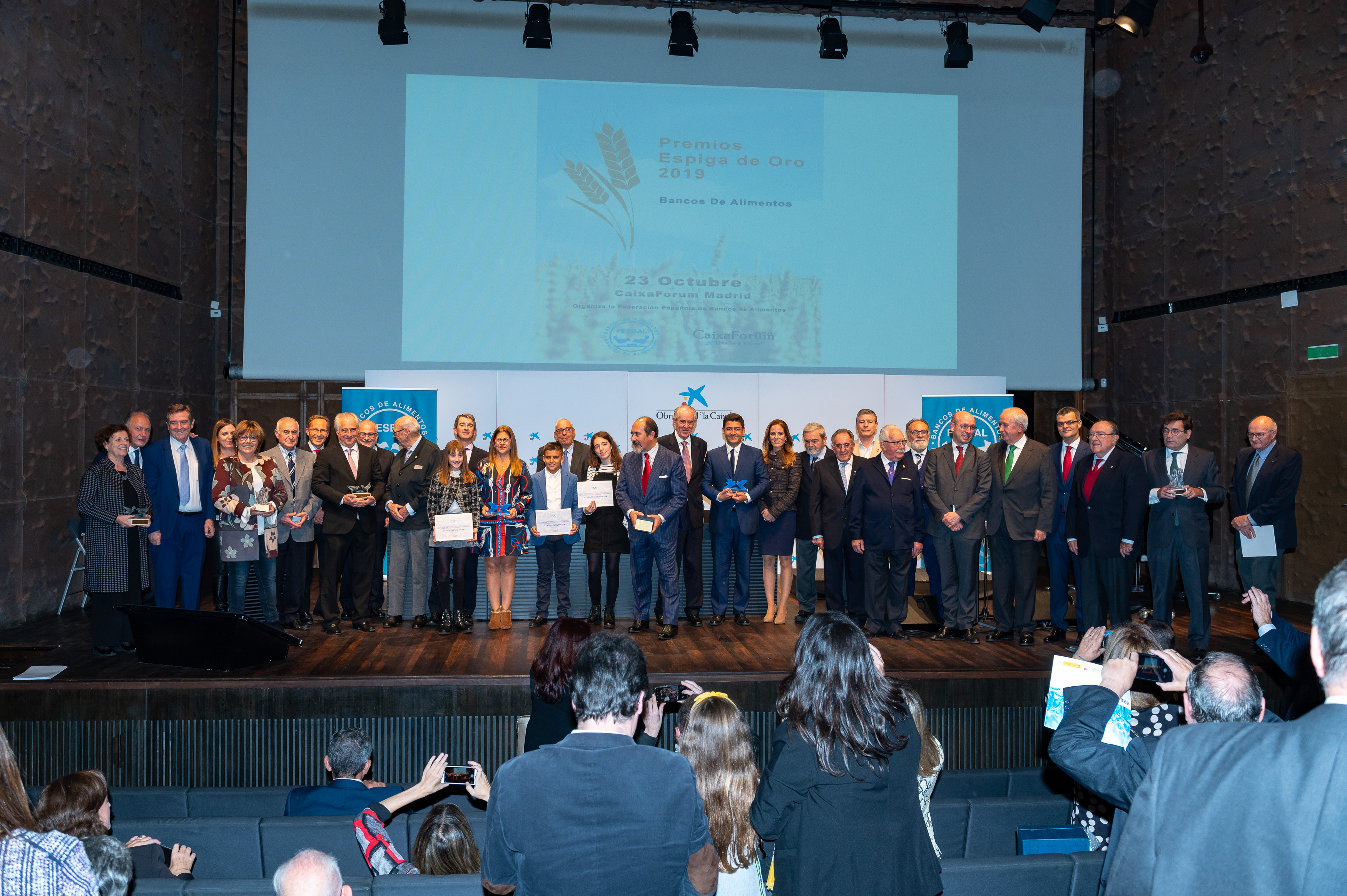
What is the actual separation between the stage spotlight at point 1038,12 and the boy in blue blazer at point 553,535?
4.72m

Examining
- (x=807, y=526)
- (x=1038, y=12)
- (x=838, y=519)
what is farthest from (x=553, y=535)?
(x=1038, y=12)

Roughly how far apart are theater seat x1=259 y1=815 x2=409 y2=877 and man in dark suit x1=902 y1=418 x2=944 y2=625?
13.4 feet

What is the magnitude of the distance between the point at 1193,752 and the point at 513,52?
302 inches

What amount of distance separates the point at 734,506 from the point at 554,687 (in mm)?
3470

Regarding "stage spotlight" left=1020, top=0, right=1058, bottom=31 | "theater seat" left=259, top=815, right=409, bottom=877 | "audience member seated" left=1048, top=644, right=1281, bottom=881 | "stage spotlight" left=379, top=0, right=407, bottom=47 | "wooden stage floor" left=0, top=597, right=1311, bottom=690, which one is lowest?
"wooden stage floor" left=0, top=597, right=1311, bottom=690

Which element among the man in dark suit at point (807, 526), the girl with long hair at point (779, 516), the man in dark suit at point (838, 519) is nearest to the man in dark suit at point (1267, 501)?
the man in dark suit at point (838, 519)

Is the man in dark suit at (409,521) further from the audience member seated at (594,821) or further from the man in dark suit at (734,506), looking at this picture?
the audience member seated at (594,821)

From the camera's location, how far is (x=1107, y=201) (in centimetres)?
918

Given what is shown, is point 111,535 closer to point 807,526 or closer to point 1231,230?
point 807,526

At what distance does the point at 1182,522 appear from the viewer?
16.9 feet

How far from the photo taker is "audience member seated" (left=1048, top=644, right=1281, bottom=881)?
1.59 meters

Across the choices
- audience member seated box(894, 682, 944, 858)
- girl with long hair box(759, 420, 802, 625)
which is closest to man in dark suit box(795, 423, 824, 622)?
girl with long hair box(759, 420, 802, 625)

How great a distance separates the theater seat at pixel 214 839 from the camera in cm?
249

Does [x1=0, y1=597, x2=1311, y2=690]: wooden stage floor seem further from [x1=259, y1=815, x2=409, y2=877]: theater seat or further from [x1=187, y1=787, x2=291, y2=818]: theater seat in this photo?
[x1=259, y1=815, x2=409, y2=877]: theater seat
